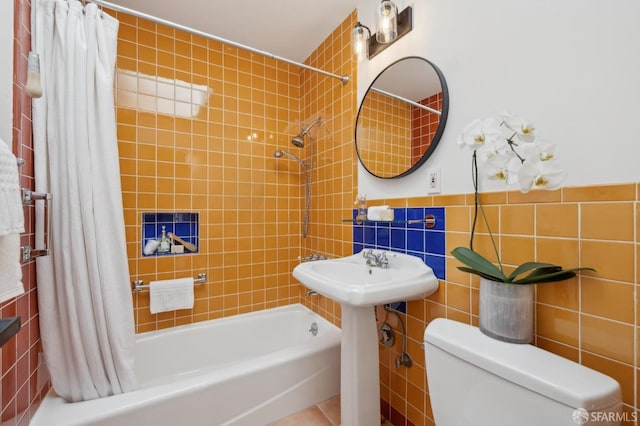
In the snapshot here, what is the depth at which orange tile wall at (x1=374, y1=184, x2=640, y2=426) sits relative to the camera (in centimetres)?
71

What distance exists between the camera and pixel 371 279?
4.42 ft

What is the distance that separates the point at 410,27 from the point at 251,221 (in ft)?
5.29

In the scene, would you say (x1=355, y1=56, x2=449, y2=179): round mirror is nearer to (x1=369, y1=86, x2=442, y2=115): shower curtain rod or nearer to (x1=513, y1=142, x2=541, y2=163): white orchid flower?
(x1=369, y1=86, x2=442, y2=115): shower curtain rod

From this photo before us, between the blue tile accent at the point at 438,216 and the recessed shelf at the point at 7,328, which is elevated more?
the blue tile accent at the point at 438,216

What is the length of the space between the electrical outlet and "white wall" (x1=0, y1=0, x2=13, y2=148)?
5.28 feet

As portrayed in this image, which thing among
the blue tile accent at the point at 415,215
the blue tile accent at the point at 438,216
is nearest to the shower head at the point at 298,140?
the blue tile accent at the point at 415,215

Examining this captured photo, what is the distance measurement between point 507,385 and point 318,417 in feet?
3.80

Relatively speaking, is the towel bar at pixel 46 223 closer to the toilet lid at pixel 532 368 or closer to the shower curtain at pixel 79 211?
the shower curtain at pixel 79 211

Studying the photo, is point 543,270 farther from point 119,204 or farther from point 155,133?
point 155,133

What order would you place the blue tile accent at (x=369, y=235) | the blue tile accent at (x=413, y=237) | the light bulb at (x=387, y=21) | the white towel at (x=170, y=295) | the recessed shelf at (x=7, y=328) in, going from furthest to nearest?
1. the white towel at (x=170, y=295)
2. the blue tile accent at (x=369, y=235)
3. the light bulb at (x=387, y=21)
4. the blue tile accent at (x=413, y=237)
5. the recessed shelf at (x=7, y=328)

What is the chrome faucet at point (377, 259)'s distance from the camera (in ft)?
4.58

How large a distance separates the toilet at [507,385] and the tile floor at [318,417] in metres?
0.80

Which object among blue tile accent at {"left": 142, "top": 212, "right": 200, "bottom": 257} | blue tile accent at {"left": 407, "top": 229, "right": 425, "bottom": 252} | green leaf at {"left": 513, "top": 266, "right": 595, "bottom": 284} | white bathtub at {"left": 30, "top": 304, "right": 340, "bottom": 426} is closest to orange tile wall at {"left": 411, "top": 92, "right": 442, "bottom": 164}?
blue tile accent at {"left": 407, "top": 229, "right": 425, "bottom": 252}

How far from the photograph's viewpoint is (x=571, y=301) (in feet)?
2.68
